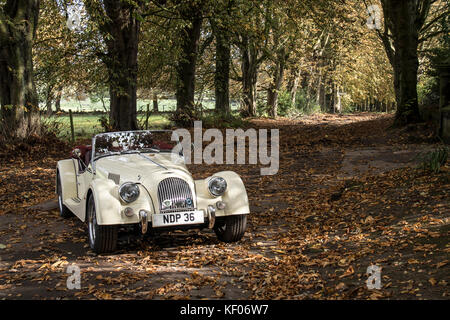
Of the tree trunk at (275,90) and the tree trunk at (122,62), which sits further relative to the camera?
the tree trunk at (275,90)

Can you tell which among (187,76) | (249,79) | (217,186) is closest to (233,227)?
(217,186)

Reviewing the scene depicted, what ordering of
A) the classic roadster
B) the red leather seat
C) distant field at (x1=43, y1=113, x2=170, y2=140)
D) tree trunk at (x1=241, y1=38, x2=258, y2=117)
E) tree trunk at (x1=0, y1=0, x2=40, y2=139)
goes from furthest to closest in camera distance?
tree trunk at (x1=241, y1=38, x2=258, y2=117), distant field at (x1=43, y1=113, x2=170, y2=140), tree trunk at (x1=0, y1=0, x2=40, y2=139), the red leather seat, the classic roadster

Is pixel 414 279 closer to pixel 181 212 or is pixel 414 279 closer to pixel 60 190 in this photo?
pixel 181 212

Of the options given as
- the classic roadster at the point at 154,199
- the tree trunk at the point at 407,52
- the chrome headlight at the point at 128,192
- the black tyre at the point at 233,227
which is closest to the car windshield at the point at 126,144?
the classic roadster at the point at 154,199

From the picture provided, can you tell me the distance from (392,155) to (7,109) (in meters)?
11.8

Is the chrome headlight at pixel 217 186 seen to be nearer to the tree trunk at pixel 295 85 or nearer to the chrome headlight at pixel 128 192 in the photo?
the chrome headlight at pixel 128 192

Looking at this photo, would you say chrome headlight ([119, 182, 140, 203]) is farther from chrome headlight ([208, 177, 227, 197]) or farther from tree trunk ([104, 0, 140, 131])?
tree trunk ([104, 0, 140, 131])

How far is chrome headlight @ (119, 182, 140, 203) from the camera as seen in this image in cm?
705

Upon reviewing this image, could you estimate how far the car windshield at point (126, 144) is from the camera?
8.74 m

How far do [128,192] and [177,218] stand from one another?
0.75 meters

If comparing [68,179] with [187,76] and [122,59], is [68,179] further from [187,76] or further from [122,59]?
[187,76]

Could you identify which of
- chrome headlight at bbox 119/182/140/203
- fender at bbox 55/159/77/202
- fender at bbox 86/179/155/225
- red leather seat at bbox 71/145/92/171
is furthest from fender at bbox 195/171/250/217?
fender at bbox 55/159/77/202

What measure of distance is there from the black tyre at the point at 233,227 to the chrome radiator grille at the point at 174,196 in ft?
2.21
